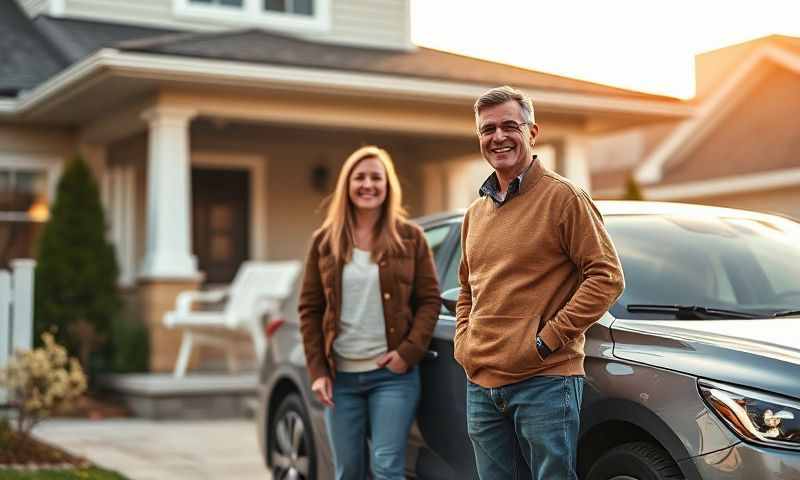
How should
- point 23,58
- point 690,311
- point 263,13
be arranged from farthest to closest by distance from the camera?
point 263,13 → point 23,58 → point 690,311

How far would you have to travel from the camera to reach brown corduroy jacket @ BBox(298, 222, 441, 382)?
4.86 metres

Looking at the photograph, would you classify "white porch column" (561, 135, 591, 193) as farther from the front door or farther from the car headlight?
the car headlight

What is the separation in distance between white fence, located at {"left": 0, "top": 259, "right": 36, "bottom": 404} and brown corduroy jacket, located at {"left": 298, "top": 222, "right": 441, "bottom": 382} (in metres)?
4.27

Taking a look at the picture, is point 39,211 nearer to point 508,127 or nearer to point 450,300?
point 450,300

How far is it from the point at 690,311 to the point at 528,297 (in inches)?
36.1

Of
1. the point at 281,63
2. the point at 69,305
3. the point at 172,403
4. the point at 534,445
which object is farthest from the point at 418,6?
the point at 534,445

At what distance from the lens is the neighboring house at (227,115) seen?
1163 cm

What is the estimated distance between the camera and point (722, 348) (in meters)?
3.69

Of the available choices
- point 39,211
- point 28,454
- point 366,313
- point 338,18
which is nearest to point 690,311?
point 366,313

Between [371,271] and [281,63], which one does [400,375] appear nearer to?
[371,271]

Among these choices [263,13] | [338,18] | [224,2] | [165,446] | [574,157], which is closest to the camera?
[165,446]

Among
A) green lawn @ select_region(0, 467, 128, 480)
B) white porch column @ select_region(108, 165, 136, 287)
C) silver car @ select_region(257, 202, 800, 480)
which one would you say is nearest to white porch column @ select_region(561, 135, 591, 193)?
white porch column @ select_region(108, 165, 136, 287)

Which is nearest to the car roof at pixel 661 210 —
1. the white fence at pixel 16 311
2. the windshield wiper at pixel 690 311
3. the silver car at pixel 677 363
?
the silver car at pixel 677 363

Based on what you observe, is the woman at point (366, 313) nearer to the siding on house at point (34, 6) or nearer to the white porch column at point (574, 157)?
the white porch column at point (574, 157)
